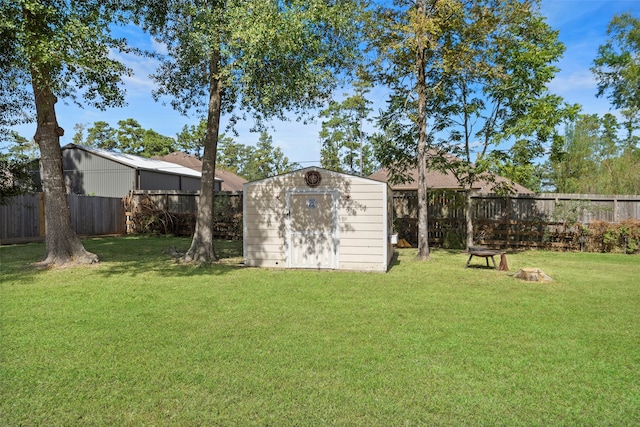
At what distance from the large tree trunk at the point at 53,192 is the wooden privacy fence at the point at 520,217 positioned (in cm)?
937

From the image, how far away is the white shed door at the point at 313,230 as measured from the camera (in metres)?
8.42

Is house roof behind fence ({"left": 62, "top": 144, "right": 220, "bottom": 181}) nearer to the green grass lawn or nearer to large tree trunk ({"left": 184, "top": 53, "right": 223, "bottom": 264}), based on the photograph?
large tree trunk ({"left": 184, "top": 53, "right": 223, "bottom": 264})

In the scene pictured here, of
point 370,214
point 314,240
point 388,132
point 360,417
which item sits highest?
point 388,132

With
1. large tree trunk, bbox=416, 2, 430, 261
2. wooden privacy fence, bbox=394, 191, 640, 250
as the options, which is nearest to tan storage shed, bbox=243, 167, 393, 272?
large tree trunk, bbox=416, 2, 430, 261

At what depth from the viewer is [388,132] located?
1227cm

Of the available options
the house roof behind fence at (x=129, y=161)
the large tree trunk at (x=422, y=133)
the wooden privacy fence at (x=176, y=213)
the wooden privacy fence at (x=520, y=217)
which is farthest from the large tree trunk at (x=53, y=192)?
the house roof behind fence at (x=129, y=161)

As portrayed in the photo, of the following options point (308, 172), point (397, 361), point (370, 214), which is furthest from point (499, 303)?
point (308, 172)

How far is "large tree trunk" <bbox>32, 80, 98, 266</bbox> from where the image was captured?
26.9 ft

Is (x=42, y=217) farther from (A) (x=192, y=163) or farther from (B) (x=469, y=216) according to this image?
(A) (x=192, y=163)

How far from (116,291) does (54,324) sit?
5.61ft

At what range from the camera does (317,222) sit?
336 inches

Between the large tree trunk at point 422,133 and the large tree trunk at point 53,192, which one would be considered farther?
the large tree trunk at point 422,133

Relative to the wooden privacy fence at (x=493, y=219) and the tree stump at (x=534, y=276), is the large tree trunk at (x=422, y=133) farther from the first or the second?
the tree stump at (x=534, y=276)

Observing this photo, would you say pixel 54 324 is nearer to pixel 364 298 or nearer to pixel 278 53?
pixel 364 298
